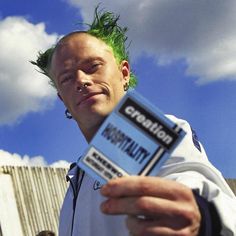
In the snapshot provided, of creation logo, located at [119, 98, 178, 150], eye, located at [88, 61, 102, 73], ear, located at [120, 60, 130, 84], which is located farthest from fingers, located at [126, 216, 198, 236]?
ear, located at [120, 60, 130, 84]

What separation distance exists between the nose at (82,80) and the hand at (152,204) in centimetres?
58

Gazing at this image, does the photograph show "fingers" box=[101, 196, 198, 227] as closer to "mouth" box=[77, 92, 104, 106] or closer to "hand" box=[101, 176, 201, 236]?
"hand" box=[101, 176, 201, 236]

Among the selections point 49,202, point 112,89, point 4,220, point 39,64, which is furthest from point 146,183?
point 49,202

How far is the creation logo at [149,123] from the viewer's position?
3.15 ft

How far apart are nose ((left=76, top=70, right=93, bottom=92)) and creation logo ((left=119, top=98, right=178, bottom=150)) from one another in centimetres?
48

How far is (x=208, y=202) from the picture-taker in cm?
103

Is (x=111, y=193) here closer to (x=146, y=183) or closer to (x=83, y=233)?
(x=146, y=183)

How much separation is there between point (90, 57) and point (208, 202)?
0.70 metres

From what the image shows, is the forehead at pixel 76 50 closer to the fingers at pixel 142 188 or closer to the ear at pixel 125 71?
the ear at pixel 125 71

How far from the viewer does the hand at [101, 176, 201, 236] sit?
2.90 ft

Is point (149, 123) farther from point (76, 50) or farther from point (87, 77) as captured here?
point (76, 50)

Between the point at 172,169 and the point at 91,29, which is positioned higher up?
the point at 91,29

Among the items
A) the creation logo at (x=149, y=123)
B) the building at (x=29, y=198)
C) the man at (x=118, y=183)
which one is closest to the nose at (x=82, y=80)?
the man at (x=118, y=183)

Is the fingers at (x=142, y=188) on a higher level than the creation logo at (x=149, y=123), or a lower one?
lower
